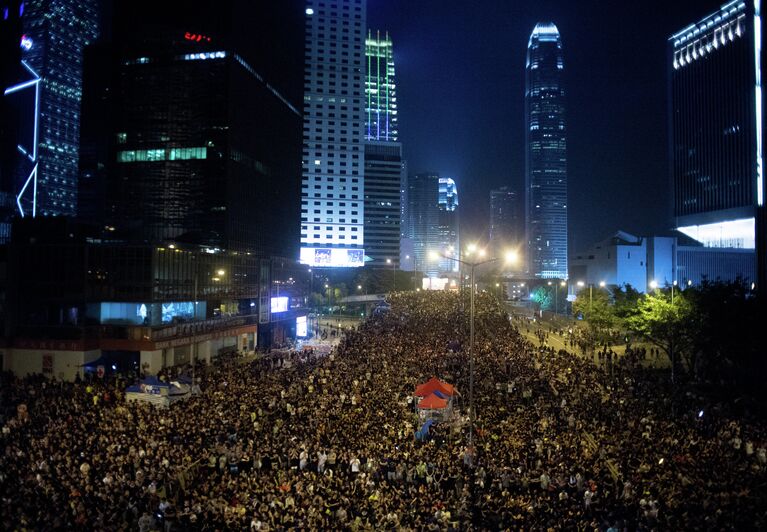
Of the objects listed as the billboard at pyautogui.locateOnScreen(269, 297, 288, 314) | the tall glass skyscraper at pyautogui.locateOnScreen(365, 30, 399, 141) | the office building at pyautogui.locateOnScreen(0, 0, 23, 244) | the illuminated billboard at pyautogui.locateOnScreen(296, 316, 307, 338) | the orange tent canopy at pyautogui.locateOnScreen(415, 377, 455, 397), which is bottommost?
the illuminated billboard at pyautogui.locateOnScreen(296, 316, 307, 338)

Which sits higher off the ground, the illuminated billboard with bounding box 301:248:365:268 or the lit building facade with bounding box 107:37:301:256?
the lit building facade with bounding box 107:37:301:256

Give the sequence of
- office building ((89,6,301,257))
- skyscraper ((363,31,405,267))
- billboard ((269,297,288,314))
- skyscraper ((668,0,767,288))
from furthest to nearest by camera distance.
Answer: skyscraper ((363,31,405,267)) < skyscraper ((668,0,767,288)) < office building ((89,6,301,257)) < billboard ((269,297,288,314))

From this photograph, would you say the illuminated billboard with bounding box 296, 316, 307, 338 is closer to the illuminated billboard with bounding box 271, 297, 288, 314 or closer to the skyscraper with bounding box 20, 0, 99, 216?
the illuminated billboard with bounding box 271, 297, 288, 314

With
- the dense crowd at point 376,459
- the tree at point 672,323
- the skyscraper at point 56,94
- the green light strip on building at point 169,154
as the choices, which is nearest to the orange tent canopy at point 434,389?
the dense crowd at point 376,459

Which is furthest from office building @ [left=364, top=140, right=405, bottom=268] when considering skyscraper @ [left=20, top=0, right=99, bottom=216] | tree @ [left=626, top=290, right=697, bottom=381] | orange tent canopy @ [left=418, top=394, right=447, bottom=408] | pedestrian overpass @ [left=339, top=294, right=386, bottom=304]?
orange tent canopy @ [left=418, top=394, right=447, bottom=408]

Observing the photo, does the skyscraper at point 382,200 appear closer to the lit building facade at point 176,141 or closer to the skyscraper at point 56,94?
the skyscraper at point 56,94
